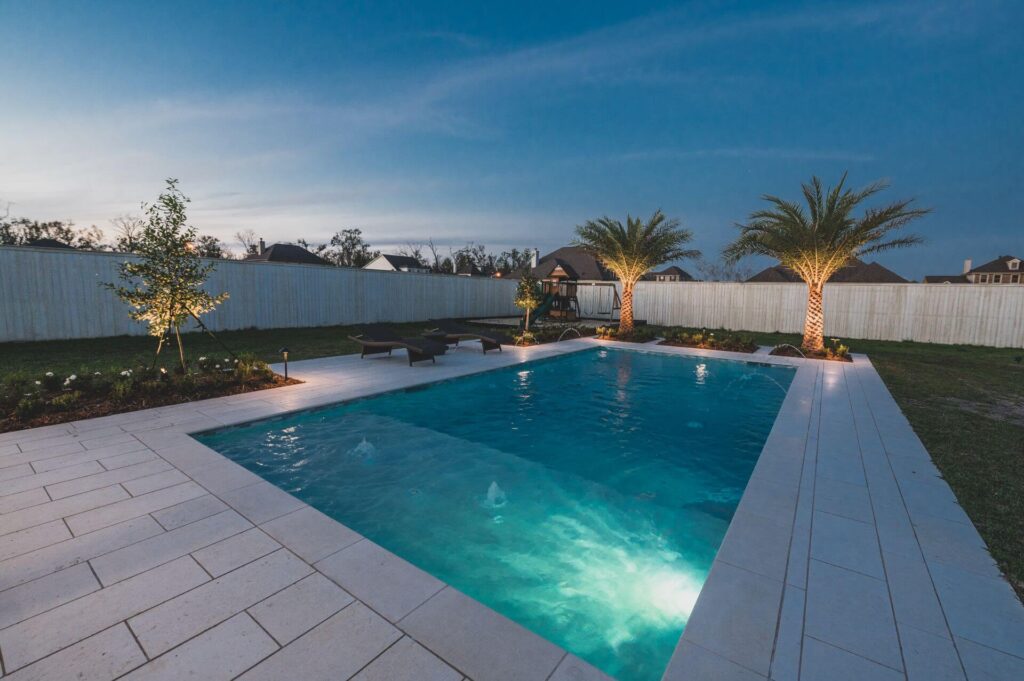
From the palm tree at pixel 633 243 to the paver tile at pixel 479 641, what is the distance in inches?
525

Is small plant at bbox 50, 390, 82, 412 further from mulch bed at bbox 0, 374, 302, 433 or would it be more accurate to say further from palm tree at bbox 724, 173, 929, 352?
palm tree at bbox 724, 173, 929, 352

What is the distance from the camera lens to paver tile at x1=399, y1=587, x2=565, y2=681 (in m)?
1.79

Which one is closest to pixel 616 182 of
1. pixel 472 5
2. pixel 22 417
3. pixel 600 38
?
pixel 600 38

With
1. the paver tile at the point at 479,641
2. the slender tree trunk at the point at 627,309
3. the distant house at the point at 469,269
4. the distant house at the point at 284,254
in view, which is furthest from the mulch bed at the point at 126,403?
the distant house at the point at 469,269

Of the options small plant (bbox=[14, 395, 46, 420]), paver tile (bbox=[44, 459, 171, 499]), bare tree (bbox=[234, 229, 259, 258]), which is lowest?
paver tile (bbox=[44, 459, 171, 499])

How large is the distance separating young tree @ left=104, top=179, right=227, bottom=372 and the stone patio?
2989 millimetres

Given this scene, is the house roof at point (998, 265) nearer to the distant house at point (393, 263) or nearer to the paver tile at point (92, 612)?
the distant house at point (393, 263)

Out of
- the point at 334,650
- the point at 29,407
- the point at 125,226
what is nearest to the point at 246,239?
the point at 125,226

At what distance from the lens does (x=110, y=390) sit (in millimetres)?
5805

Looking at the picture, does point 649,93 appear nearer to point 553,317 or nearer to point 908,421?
point 553,317

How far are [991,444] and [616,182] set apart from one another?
97.3ft

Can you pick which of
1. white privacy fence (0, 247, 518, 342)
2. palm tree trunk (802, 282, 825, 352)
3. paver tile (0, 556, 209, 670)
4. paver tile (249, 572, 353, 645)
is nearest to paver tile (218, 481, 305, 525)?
paver tile (0, 556, 209, 670)

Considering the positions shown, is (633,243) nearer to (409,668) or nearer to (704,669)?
(704,669)

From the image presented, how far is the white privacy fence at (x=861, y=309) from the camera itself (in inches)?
547
